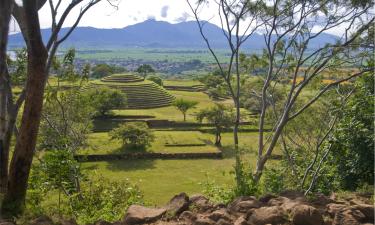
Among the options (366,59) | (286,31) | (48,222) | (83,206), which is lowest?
(83,206)

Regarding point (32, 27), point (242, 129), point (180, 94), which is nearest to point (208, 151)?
point (242, 129)

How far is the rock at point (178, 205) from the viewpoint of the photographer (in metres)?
5.52

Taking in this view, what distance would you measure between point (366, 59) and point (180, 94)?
45157mm

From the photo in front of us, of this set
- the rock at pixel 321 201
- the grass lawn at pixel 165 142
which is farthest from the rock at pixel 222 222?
the grass lawn at pixel 165 142

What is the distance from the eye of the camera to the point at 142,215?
521 centimetres

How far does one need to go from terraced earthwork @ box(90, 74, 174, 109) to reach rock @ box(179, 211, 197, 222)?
37.4m

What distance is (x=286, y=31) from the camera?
10359mm

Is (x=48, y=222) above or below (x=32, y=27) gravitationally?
below

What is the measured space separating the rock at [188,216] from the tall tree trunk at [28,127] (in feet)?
7.83

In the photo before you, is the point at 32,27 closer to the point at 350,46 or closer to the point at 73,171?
the point at 73,171

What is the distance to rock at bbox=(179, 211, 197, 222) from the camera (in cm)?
515

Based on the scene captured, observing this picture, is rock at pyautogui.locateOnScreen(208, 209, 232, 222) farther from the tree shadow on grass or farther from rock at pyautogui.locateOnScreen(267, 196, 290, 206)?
the tree shadow on grass

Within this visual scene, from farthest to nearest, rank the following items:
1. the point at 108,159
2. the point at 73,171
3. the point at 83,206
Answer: the point at 108,159
the point at 73,171
the point at 83,206

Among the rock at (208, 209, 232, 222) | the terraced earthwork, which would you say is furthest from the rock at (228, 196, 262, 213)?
the terraced earthwork
